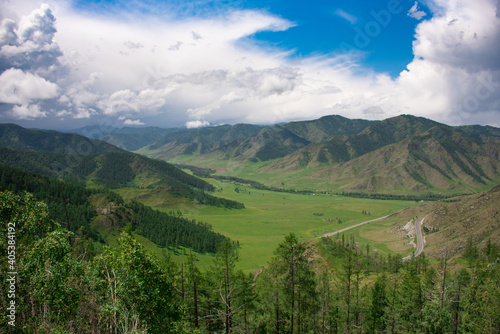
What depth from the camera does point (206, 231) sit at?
17462 cm

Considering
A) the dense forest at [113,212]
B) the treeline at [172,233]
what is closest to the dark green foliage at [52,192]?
the dense forest at [113,212]

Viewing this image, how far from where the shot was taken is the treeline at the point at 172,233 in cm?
15062

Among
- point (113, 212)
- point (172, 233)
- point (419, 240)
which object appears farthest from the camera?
point (113, 212)

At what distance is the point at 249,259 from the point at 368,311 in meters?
104

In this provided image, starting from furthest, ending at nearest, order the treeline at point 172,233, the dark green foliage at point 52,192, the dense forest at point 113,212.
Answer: the treeline at point 172,233 < the dense forest at point 113,212 < the dark green foliage at point 52,192

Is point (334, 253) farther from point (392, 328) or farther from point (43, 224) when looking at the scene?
point (43, 224)

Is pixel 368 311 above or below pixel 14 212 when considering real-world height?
below

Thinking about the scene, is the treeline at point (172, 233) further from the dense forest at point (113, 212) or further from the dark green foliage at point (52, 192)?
the dark green foliage at point (52, 192)

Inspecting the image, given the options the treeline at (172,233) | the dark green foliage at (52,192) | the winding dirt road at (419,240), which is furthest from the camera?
the treeline at (172,233)

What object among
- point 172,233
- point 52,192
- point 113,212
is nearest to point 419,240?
point 172,233

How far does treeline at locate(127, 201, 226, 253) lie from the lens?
15062 centimetres

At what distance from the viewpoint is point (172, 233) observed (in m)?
156

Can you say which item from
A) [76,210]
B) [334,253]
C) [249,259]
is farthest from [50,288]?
[76,210]

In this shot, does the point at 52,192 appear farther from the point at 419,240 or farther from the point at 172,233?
the point at 419,240
